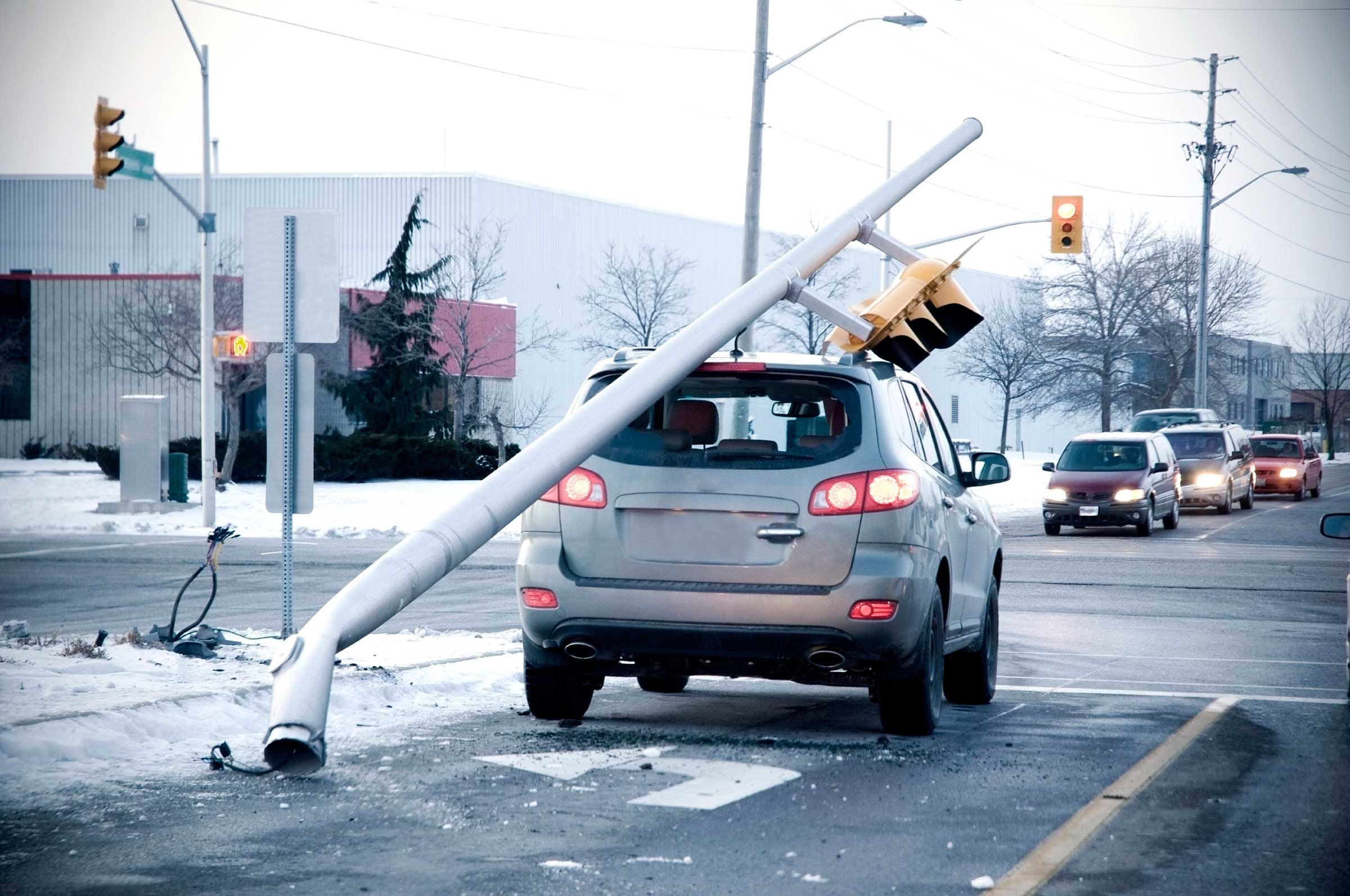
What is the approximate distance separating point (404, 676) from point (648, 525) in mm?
2882

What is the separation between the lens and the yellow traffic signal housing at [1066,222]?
29656 millimetres

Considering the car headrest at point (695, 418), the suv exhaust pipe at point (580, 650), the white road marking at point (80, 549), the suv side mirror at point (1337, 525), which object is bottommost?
the white road marking at point (80, 549)

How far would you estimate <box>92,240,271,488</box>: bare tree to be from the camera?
3950 centimetres

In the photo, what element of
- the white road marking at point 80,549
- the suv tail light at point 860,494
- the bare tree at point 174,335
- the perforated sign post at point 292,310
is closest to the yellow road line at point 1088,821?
the suv tail light at point 860,494

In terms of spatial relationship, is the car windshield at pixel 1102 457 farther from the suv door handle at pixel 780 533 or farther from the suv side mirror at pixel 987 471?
the suv door handle at pixel 780 533

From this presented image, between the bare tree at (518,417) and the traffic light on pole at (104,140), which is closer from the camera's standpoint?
the traffic light on pole at (104,140)

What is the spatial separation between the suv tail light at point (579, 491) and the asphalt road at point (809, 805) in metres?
1.18

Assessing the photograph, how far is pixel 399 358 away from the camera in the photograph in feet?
152

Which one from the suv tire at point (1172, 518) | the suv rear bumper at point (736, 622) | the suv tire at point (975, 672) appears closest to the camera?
the suv rear bumper at point (736, 622)

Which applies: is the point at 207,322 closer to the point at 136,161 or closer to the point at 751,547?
the point at 136,161

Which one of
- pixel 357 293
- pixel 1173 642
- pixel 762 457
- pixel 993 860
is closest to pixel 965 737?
pixel 762 457

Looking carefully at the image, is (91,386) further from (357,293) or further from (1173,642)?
(1173,642)

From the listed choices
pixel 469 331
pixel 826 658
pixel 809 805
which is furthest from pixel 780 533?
pixel 469 331

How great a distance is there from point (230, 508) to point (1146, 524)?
57.1 feet
